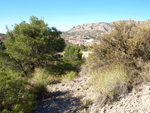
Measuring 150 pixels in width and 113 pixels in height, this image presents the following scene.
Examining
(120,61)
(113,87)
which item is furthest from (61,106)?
(120,61)

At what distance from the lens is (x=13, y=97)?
311cm

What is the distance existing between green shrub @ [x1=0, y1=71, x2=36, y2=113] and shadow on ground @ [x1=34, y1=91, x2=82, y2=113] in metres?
0.60

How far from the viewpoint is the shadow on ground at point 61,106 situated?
143 inches

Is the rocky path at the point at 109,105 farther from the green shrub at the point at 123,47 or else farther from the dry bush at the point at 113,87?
the green shrub at the point at 123,47

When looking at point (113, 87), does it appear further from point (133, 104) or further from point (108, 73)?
point (108, 73)

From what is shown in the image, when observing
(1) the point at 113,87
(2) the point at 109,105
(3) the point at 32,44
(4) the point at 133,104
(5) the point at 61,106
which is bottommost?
(5) the point at 61,106

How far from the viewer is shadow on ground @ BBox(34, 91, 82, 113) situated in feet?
11.9

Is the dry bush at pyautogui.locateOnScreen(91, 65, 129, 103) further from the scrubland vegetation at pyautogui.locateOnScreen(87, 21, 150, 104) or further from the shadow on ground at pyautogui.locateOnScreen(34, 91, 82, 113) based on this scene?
the shadow on ground at pyautogui.locateOnScreen(34, 91, 82, 113)

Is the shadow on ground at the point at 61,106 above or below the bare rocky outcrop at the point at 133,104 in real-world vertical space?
below

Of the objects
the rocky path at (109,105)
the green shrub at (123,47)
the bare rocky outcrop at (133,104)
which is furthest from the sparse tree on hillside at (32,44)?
the bare rocky outcrop at (133,104)

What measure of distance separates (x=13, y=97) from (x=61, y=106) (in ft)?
5.08

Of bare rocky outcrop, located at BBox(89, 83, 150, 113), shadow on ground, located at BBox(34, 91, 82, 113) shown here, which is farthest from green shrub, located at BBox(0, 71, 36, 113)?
bare rocky outcrop, located at BBox(89, 83, 150, 113)

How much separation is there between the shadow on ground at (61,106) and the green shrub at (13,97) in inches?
23.6

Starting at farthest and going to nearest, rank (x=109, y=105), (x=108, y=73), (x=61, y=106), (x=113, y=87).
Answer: (x=108, y=73) → (x=61, y=106) → (x=113, y=87) → (x=109, y=105)
